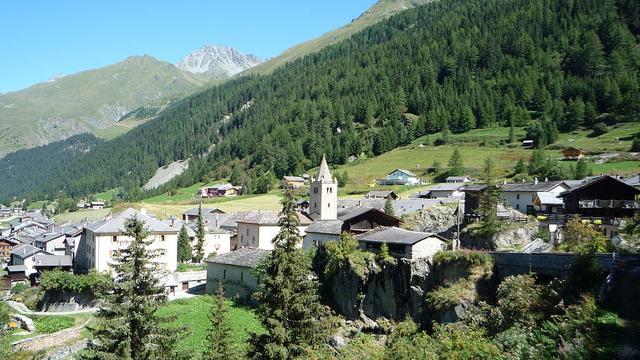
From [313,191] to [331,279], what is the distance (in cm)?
2589

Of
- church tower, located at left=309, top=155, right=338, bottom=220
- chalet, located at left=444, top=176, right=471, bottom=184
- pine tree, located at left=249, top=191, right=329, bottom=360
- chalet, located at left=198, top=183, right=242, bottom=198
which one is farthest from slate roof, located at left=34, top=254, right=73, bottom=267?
chalet, located at left=198, top=183, right=242, bottom=198

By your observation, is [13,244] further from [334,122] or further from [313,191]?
[334,122]

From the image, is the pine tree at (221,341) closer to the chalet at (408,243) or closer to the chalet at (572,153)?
the chalet at (408,243)

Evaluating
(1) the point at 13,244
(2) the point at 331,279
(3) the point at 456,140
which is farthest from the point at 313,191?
(3) the point at 456,140

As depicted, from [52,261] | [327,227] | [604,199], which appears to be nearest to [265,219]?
[327,227]

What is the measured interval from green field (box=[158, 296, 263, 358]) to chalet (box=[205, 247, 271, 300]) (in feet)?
8.35

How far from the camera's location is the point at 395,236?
43.5m

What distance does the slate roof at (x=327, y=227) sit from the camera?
55275mm

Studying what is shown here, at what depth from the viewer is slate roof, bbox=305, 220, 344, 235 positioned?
55275 millimetres

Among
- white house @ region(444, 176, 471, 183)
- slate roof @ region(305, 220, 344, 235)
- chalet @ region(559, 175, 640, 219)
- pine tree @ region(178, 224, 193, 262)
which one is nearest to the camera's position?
chalet @ region(559, 175, 640, 219)

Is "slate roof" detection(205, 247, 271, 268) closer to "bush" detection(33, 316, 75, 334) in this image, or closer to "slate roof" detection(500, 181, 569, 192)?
"bush" detection(33, 316, 75, 334)

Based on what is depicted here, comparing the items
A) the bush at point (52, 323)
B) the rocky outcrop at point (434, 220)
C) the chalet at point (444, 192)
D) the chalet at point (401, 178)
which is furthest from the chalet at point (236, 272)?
the chalet at point (401, 178)

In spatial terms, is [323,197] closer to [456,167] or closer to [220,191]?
[456,167]

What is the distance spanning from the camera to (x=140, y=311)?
21.2 metres
